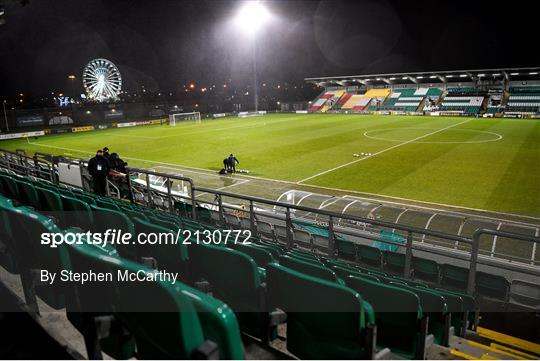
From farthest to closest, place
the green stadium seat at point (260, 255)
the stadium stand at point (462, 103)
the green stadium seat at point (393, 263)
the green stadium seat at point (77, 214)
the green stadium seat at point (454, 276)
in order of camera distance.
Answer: the stadium stand at point (462, 103)
the green stadium seat at point (393, 263)
the green stadium seat at point (454, 276)
the green stadium seat at point (77, 214)
the green stadium seat at point (260, 255)

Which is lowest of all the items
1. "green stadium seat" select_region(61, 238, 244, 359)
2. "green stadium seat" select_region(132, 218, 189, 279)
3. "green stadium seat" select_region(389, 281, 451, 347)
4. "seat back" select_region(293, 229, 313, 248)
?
"seat back" select_region(293, 229, 313, 248)

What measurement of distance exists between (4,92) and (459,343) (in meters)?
85.8

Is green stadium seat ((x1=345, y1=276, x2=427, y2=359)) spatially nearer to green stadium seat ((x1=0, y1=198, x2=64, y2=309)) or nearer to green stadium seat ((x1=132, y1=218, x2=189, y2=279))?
green stadium seat ((x1=132, y1=218, x2=189, y2=279))

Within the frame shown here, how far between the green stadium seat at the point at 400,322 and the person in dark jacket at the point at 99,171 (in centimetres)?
916

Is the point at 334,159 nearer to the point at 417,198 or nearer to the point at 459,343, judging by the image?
the point at 417,198

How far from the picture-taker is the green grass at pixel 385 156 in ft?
57.4

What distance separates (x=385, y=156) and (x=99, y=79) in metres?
48.6

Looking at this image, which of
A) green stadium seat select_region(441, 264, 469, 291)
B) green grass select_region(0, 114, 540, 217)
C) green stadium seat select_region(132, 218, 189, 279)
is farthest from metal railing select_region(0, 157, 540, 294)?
green grass select_region(0, 114, 540, 217)

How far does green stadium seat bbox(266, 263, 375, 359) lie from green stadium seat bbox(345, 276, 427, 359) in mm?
543

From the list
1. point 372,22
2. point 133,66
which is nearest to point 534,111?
point 372,22

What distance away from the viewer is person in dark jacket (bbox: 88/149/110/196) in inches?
401

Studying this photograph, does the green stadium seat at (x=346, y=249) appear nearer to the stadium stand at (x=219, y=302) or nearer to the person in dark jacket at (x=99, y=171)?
the stadium stand at (x=219, y=302)

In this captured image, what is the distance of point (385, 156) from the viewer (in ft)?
84.3

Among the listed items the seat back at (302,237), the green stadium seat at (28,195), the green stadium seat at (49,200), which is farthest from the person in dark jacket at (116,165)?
the seat back at (302,237)
